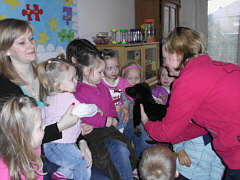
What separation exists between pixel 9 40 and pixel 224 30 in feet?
15.6

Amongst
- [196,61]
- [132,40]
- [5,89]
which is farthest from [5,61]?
[132,40]

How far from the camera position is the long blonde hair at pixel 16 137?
0.86 metres

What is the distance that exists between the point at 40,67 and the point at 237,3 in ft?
15.5

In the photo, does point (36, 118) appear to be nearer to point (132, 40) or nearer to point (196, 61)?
point (196, 61)

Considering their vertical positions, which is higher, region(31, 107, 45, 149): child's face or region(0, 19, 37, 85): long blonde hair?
region(0, 19, 37, 85): long blonde hair

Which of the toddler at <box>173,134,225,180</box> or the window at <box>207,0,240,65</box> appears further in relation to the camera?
the window at <box>207,0,240,65</box>

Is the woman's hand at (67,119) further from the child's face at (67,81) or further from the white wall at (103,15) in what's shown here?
the white wall at (103,15)

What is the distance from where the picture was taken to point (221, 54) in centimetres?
495

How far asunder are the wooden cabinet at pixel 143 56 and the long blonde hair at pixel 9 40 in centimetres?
134

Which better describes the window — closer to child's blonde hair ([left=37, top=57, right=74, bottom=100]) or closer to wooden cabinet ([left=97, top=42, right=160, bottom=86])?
wooden cabinet ([left=97, top=42, right=160, bottom=86])

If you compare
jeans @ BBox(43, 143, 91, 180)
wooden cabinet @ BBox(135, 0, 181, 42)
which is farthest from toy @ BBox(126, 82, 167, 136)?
wooden cabinet @ BBox(135, 0, 181, 42)

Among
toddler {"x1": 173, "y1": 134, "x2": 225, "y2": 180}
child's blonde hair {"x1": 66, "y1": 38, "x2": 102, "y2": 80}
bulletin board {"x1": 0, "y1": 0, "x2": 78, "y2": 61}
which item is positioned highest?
bulletin board {"x1": 0, "y1": 0, "x2": 78, "y2": 61}

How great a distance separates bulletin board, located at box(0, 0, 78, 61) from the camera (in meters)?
1.84

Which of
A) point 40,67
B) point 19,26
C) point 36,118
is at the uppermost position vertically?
point 19,26
